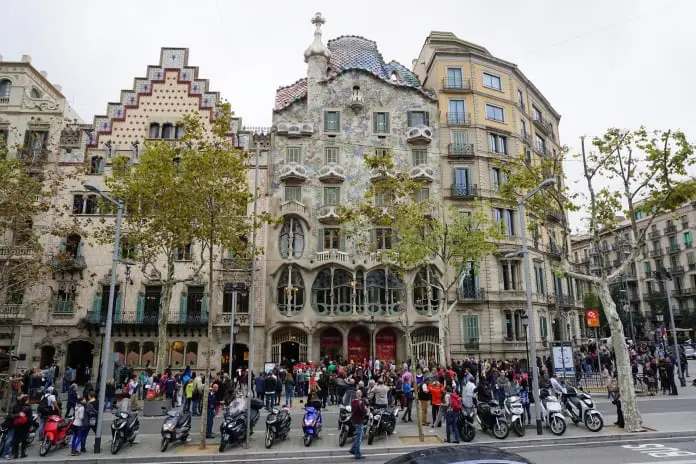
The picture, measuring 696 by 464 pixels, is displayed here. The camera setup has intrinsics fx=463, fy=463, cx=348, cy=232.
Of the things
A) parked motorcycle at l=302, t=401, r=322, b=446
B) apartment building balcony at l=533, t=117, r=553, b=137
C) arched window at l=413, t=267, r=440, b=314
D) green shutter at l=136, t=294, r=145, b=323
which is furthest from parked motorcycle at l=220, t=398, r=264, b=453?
apartment building balcony at l=533, t=117, r=553, b=137

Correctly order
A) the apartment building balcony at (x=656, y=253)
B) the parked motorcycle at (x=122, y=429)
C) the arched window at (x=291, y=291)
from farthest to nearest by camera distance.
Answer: the apartment building balcony at (x=656, y=253) → the arched window at (x=291, y=291) → the parked motorcycle at (x=122, y=429)

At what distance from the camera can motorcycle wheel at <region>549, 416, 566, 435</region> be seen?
15.0 metres

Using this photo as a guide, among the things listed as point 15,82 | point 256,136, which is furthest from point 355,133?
point 15,82

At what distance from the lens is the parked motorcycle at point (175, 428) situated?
45.8 feet

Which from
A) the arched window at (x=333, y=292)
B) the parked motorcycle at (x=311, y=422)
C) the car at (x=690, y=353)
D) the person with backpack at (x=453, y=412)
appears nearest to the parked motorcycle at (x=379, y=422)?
the parked motorcycle at (x=311, y=422)

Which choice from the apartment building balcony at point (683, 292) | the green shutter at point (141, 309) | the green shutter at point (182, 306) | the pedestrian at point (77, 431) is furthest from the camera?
the apartment building balcony at point (683, 292)

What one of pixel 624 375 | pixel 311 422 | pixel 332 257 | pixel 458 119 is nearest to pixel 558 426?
pixel 624 375

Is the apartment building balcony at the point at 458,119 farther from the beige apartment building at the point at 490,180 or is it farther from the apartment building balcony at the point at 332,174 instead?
the apartment building balcony at the point at 332,174

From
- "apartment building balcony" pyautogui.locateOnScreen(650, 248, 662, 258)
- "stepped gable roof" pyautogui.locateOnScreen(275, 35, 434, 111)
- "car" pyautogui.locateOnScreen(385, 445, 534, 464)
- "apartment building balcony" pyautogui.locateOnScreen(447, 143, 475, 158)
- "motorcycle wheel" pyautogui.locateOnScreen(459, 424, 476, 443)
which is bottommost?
"motorcycle wheel" pyautogui.locateOnScreen(459, 424, 476, 443)

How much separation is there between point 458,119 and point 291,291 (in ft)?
64.6

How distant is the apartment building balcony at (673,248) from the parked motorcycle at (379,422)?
2391 inches

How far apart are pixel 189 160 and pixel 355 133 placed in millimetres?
23418

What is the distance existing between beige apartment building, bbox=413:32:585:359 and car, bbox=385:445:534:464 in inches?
1126

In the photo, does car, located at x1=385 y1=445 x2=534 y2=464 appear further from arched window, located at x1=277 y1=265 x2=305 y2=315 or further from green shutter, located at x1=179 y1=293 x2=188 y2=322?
green shutter, located at x1=179 y1=293 x2=188 y2=322
